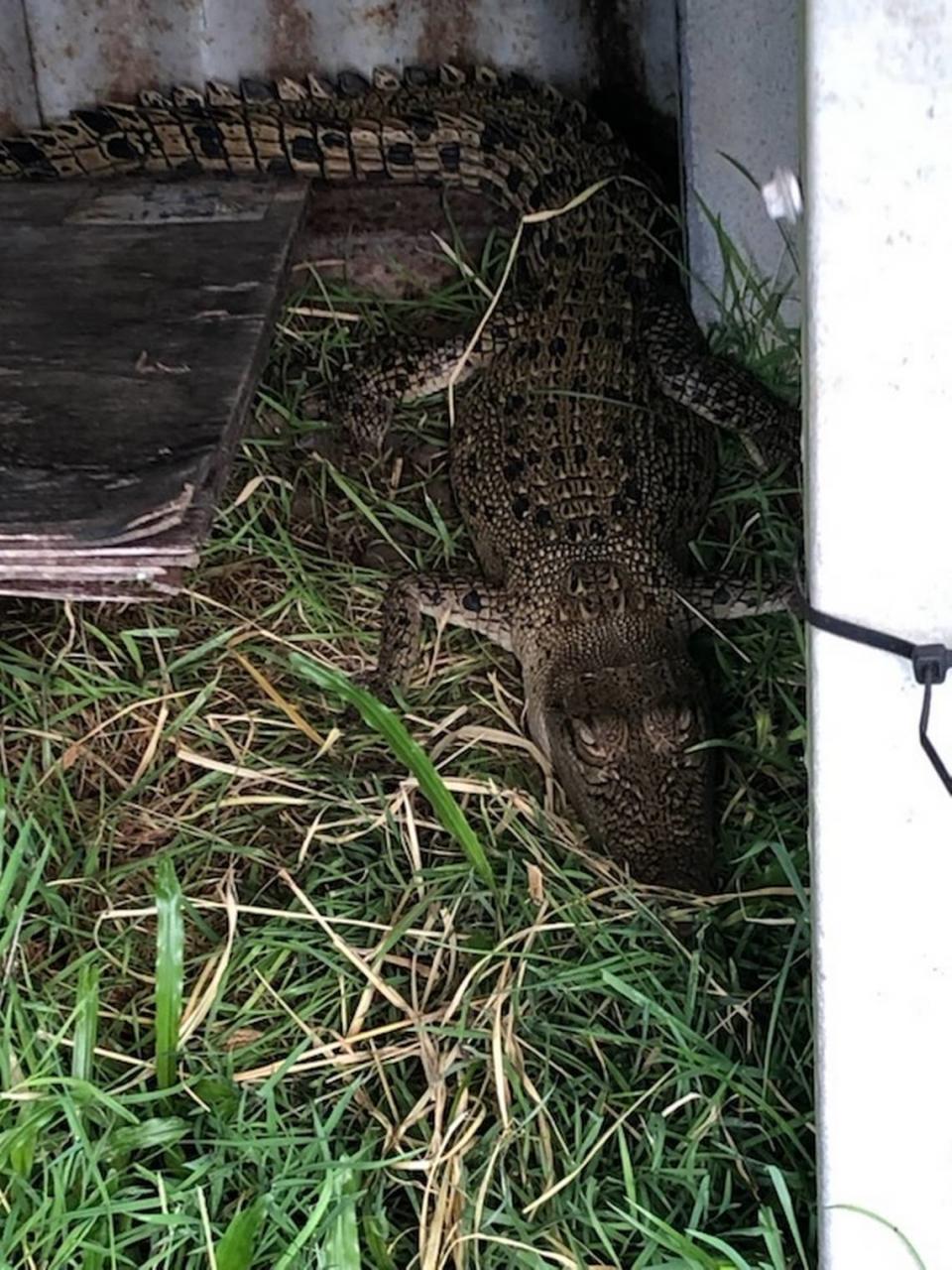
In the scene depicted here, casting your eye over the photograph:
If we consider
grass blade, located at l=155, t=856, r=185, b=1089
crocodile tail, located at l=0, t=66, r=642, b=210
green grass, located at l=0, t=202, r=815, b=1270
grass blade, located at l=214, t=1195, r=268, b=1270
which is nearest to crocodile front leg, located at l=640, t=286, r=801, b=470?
green grass, located at l=0, t=202, r=815, b=1270

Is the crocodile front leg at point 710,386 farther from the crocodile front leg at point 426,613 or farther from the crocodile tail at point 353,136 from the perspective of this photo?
the crocodile front leg at point 426,613

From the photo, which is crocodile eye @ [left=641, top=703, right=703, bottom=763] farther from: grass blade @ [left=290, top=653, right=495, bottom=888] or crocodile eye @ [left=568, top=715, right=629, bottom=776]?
grass blade @ [left=290, top=653, right=495, bottom=888]

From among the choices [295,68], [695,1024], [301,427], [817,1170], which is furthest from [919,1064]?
[295,68]

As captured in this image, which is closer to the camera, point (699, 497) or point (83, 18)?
point (699, 497)

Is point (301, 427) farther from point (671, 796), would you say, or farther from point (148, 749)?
point (671, 796)

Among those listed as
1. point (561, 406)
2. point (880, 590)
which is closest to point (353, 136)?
point (561, 406)

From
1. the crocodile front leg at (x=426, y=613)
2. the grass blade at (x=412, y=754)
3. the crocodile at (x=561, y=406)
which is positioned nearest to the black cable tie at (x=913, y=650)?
the grass blade at (x=412, y=754)
